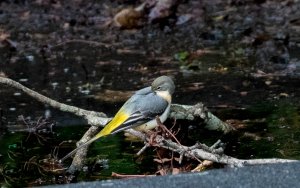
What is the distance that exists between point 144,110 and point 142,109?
1cm

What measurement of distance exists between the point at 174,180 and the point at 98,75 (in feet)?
14.1

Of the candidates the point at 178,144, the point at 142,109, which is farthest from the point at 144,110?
the point at 178,144

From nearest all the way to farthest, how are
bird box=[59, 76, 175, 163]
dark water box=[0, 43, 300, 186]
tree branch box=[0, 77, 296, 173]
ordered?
1. tree branch box=[0, 77, 296, 173]
2. bird box=[59, 76, 175, 163]
3. dark water box=[0, 43, 300, 186]

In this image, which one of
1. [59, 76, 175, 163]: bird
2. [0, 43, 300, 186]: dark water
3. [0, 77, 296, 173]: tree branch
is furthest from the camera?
[0, 43, 300, 186]: dark water

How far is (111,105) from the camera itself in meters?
6.66

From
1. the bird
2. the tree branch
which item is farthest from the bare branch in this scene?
the bird

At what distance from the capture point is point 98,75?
790 centimetres

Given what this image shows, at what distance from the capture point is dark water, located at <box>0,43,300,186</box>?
5.14m

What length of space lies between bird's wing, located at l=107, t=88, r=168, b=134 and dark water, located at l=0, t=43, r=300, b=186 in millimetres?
337

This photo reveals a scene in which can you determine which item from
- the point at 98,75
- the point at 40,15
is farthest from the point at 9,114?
the point at 40,15

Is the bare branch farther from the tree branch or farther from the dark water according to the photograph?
the dark water

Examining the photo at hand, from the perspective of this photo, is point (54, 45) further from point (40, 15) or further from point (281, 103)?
point (281, 103)

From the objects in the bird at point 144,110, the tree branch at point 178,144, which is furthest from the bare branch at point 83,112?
the bird at point 144,110

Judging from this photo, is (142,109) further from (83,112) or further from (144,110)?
(83,112)
